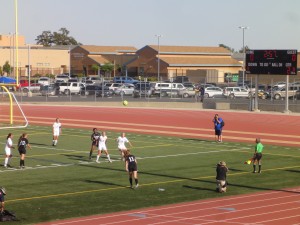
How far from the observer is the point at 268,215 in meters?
21.8

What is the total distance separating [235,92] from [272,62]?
21653mm

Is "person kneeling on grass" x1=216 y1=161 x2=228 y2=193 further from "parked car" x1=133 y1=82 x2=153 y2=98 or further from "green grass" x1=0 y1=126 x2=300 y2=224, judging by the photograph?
"parked car" x1=133 y1=82 x2=153 y2=98

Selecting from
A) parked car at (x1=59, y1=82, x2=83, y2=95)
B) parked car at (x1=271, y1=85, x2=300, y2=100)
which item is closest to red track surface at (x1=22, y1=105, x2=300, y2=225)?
parked car at (x1=271, y1=85, x2=300, y2=100)

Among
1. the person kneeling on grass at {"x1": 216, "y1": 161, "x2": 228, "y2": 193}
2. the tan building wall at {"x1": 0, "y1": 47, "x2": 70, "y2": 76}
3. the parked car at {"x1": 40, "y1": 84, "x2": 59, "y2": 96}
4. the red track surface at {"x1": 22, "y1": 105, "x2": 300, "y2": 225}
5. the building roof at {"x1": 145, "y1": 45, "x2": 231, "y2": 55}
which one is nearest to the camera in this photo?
the red track surface at {"x1": 22, "y1": 105, "x2": 300, "y2": 225}

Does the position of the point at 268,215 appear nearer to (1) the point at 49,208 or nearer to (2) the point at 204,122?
(1) the point at 49,208

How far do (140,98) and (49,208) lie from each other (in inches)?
2338

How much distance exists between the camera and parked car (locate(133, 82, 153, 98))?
82.7 meters

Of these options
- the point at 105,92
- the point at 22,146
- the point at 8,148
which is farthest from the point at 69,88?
the point at 8,148

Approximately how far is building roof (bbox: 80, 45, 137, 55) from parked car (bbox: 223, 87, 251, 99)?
46.6 meters

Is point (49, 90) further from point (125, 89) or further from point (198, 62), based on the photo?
point (198, 62)

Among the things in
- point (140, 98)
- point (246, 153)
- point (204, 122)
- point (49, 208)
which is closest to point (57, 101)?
Result: point (140, 98)

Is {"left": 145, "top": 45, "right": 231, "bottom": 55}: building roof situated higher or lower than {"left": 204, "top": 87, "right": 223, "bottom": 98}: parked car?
higher

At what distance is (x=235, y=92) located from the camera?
82500mm

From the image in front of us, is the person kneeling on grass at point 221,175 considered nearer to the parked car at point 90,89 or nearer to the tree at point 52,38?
the parked car at point 90,89
